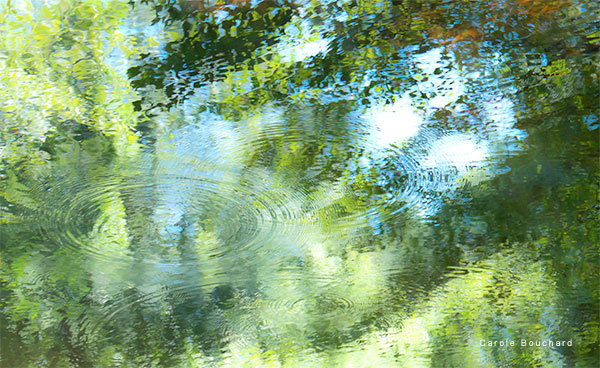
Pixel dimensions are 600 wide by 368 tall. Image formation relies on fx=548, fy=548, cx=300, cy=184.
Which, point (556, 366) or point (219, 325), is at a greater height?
point (219, 325)

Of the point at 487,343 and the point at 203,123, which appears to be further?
the point at 487,343

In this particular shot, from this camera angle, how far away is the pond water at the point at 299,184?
2.97ft

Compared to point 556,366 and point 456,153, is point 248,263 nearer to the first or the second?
point 456,153

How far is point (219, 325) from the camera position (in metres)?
1.10

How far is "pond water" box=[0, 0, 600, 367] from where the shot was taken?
0.90 metres

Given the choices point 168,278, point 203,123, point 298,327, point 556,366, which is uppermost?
point 203,123

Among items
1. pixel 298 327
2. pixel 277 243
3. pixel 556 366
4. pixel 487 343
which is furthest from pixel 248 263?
pixel 556 366

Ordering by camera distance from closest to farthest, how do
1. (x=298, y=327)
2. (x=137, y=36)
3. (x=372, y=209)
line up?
1. (x=137, y=36)
2. (x=372, y=209)
3. (x=298, y=327)

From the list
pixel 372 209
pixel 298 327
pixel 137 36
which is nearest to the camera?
pixel 137 36

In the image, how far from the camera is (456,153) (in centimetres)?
98

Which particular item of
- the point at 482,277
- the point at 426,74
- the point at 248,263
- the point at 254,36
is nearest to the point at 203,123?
the point at 254,36

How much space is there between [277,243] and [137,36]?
1.43ft

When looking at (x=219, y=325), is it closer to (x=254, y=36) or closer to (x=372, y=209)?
(x=372, y=209)

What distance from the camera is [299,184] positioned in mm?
994
